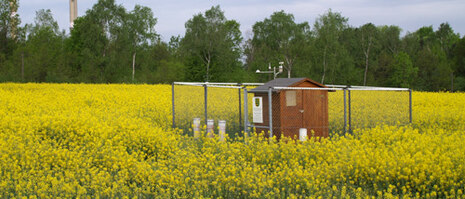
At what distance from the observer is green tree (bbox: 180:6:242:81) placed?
52344mm

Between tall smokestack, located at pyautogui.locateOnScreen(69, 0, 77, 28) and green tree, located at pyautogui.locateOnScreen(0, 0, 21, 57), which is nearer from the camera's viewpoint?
green tree, located at pyautogui.locateOnScreen(0, 0, 21, 57)

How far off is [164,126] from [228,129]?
6.71 ft

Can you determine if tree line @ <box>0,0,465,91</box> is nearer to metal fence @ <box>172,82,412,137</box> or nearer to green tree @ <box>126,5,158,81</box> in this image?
green tree @ <box>126,5,158,81</box>

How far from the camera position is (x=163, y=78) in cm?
5653

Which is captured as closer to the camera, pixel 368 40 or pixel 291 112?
pixel 291 112

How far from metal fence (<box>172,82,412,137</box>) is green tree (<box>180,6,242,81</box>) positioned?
31800 mm

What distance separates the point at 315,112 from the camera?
13.0 metres

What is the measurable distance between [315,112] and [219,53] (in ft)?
133

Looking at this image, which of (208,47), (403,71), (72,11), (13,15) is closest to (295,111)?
(208,47)

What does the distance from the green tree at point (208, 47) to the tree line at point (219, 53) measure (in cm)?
11

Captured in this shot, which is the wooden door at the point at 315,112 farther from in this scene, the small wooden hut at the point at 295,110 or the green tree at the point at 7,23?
the green tree at the point at 7,23

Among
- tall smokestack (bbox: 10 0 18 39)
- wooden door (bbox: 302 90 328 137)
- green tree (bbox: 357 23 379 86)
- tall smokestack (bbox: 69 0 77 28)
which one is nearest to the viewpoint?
wooden door (bbox: 302 90 328 137)

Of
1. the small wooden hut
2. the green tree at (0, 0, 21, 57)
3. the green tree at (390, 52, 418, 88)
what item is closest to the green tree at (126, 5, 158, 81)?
the green tree at (0, 0, 21, 57)

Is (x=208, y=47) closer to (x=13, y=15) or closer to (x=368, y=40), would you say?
(x=368, y=40)
